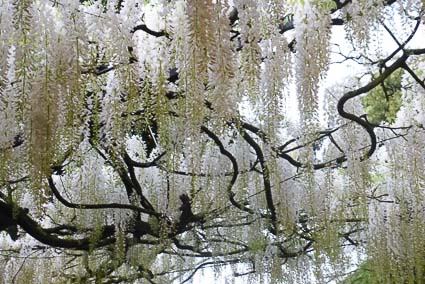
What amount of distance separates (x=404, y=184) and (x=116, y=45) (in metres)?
2.77

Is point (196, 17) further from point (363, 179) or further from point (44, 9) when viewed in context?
point (363, 179)

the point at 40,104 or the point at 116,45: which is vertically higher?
the point at 116,45

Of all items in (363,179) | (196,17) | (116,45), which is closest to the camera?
(196,17)

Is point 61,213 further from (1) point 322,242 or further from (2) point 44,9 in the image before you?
(2) point 44,9

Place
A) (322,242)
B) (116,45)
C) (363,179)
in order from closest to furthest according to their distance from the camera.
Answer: (116,45) < (363,179) < (322,242)

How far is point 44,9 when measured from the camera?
108 inches

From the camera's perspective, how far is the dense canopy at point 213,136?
2723mm

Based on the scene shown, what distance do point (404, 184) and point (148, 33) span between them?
2599 millimetres

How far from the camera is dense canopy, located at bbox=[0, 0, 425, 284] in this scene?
272cm

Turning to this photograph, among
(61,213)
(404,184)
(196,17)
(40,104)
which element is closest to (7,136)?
(40,104)

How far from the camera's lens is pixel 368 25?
9.91 ft

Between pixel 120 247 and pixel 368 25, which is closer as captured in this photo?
pixel 368 25

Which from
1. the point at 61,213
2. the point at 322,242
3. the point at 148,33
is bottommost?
the point at 322,242

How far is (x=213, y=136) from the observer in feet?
11.6
